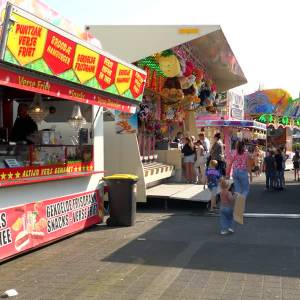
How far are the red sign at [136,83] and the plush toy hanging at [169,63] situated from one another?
2.15 meters

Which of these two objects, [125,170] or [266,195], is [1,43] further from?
[266,195]

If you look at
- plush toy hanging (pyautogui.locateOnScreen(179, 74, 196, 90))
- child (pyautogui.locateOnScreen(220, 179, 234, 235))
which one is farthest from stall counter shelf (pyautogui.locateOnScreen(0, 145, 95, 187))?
plush toy hanging (pyautogui.locateOnScreen(179, 74, 196, 90))

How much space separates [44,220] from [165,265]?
7.48 ft

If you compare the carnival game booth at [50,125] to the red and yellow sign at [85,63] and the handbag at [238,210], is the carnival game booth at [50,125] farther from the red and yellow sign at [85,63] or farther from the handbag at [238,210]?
the handbag at [238,210]

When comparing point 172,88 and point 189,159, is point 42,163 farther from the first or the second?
point 189,159

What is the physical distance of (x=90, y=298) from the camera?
553 cm

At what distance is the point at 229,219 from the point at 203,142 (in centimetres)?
803

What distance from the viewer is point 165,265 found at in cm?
689

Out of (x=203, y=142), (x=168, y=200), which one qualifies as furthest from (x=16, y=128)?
(x=203, y=142)

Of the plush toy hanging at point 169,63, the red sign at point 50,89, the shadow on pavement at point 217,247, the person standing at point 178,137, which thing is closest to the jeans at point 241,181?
the shadow on pavement at point 217,247

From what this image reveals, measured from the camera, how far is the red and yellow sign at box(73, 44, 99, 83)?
7815mm

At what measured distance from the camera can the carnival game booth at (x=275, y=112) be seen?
38.6 m

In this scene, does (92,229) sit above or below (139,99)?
below

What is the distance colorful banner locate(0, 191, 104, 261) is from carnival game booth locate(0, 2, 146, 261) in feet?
0.05
